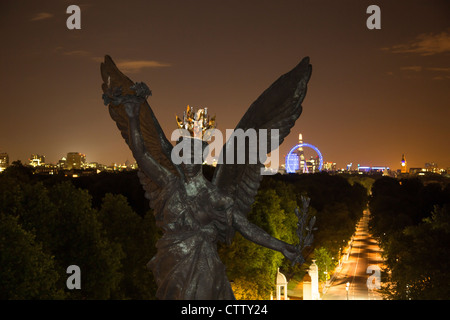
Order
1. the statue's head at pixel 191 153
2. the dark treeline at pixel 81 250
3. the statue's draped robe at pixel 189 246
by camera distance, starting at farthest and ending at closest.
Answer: the dark treeline at pixel 81 250, the statue's head at pixel 191 153, the statue's draped robe at pixel 189 246

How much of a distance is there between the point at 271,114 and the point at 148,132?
2.29 meters

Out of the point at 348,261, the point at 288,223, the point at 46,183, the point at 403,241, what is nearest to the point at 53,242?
the point at 403,241

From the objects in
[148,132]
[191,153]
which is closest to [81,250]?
[148,132]

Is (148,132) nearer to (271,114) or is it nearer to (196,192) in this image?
(196,192)

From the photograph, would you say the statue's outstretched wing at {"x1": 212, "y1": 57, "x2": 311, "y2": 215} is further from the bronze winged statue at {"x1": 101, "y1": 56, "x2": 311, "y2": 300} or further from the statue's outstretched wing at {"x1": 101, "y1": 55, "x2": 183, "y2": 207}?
the statue's outstretched wing at {"x1": 101, "y1": 55, "x2": 183, "y2": 207}

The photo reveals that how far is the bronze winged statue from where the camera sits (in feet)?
33.7

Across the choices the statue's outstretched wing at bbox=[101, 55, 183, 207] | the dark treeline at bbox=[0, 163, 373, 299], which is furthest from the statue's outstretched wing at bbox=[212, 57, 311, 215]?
the dark treeline at bbox=[0, 163, 373, 299]

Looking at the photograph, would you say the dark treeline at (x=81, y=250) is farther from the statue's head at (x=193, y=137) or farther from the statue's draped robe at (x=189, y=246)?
the statue's head at (x=193, y=137)

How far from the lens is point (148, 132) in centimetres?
1127

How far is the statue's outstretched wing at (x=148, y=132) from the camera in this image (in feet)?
36.1

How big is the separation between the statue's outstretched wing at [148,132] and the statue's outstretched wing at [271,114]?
3.03 feet

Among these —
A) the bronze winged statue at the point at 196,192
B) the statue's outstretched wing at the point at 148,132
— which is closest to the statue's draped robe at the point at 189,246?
the bronze winged statue at the point at 196,192

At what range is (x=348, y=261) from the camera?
9688cm
